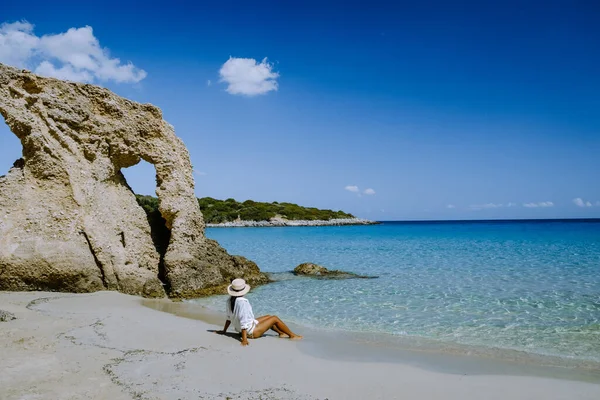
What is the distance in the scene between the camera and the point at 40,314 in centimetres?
809

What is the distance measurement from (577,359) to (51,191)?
1217 centimetres

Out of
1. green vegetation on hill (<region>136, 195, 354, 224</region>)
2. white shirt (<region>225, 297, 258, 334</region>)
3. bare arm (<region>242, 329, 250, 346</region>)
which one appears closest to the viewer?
bare arm (<region>242, 329, 250, 346</region>)

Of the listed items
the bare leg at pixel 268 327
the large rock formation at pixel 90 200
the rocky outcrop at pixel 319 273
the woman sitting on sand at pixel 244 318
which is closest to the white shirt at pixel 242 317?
the woman sitting on sand at pixel 244 318

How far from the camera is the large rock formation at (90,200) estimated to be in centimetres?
1039

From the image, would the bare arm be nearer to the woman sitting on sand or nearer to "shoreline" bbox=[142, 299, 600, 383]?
the woman sitting on sand

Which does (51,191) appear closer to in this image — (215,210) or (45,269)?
(45,269)

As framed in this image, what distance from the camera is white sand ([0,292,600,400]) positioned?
15.8 ft

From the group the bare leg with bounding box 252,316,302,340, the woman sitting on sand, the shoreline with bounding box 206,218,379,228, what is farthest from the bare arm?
the shoreline with bounding box 206,218,379,228

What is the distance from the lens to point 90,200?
1148 cm

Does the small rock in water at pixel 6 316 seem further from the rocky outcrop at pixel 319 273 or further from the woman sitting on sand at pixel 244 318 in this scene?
the rocky outcrop at pixel 319 273

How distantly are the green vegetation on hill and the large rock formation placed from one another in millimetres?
60716

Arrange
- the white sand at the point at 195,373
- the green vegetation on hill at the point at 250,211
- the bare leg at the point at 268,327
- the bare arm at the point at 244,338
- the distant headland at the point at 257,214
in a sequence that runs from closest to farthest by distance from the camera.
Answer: the white sand at the point at 195,373
the bare arm at the point at 244,338
the bare leg at the point at 268,327
the distant headland at the point at 257,214
the green vegetation on hill at the point at 250,211

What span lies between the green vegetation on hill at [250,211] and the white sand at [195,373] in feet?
219

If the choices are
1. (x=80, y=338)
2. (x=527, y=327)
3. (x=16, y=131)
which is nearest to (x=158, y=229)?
(x=16, y=131)
